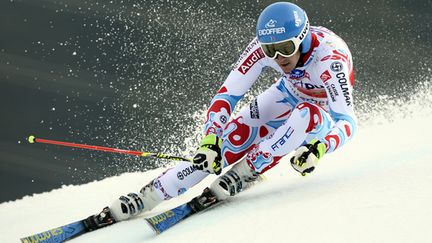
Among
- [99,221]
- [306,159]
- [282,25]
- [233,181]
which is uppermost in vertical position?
[282,25]

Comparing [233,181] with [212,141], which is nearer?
[212,141]

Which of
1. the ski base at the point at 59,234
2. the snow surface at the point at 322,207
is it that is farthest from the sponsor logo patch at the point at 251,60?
the ski base at the point at 59,234

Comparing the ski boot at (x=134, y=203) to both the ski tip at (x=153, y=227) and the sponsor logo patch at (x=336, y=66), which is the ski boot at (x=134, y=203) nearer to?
the ski tip at (x=153, y=227)

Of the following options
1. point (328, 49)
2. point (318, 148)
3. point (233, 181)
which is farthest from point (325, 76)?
point (233, 181)

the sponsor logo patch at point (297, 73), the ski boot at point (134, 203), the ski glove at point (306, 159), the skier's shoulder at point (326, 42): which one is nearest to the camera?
the ski glove at point (306, 159)

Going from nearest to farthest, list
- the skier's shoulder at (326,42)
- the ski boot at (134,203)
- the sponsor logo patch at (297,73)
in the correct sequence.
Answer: the skier's shoulder at (326,42)
the sponsor logo patch at (297,73)
the ski boot at (134,203)

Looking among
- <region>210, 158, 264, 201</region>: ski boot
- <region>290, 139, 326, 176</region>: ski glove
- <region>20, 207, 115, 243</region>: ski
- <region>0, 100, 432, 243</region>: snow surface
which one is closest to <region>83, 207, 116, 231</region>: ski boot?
<region>20, 207, 115, 243</region>: ski

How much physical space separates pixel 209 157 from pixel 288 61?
749mm

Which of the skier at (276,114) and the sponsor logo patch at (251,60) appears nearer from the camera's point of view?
the skier at (276,114)

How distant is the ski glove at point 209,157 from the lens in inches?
153

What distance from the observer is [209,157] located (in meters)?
3.89

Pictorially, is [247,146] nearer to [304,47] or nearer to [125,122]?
[304,47]

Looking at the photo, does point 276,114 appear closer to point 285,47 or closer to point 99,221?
point 285,47

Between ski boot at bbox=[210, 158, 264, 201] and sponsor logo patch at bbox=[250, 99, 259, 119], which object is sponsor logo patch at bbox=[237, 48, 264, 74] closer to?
sponsor logo patch at bbox=[250, 99, 259, 119]
